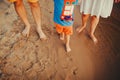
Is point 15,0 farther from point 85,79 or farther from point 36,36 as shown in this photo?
point 85,79

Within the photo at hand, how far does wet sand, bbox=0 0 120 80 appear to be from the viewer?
7.82 ft

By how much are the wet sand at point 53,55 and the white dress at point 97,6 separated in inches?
23.6

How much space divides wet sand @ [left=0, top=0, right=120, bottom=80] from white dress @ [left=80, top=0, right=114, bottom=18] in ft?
1.97

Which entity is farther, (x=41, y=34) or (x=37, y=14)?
(x=41, y=34)

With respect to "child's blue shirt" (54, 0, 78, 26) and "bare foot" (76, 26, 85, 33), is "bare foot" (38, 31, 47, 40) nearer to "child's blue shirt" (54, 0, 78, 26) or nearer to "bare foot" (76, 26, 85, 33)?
"child's blue shirt" (54, 0, 78, 26)

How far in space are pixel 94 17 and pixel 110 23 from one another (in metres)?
0.68

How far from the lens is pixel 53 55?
101 inches

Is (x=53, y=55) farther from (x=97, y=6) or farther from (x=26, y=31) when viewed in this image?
(x=97, y=6)

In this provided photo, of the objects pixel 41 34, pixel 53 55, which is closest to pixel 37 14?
pixel 41 34

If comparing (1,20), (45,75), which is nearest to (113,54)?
(45,75)

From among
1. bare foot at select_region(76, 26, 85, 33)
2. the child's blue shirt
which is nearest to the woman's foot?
the child's blue shirt

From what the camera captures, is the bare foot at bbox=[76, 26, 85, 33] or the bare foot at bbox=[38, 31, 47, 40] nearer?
the bare foot at bbox=[38, 31, 47, 40]

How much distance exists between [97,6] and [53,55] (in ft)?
2.87

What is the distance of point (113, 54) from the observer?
2721 mm
